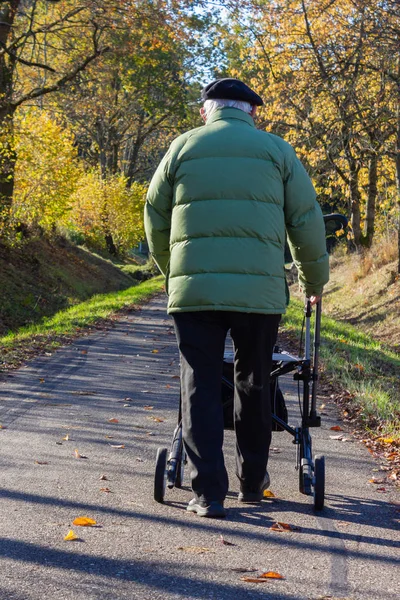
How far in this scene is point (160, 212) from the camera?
4613 millimetres

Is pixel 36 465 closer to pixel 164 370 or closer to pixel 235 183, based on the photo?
pixel 235 183

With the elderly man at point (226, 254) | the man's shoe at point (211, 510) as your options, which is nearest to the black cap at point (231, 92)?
the elderly man at point (226, 254)

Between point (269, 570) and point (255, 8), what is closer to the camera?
point (269, 570)

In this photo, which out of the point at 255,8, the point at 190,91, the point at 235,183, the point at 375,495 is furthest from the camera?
the point at 190,91

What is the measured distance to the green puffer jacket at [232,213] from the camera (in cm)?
430

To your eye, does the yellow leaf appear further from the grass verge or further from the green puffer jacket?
the grass verge

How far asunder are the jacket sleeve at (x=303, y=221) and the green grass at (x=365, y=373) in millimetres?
2348

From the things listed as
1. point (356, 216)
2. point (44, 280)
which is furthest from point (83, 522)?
point (356, 216)

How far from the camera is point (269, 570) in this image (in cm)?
362

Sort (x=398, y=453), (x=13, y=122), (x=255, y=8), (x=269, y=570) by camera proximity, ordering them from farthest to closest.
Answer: (x=13, y=122)
(x=255, y=8)
(x=398, y=453)
(x=269, y=570)

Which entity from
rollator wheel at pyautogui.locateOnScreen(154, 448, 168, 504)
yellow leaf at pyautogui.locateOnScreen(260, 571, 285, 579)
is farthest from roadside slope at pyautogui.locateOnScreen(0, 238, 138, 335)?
yellow leaf at pyautogui.locateOnScreen(260, 571, 285, 579)

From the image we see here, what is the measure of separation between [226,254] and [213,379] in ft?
2.16

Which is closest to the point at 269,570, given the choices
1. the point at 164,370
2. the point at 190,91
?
the point at 164,370

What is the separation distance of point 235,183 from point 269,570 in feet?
6.13
